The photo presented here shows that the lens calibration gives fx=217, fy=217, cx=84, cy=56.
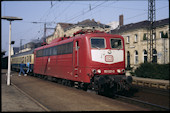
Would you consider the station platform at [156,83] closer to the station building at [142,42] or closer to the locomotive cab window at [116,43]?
the locomotive cab window at [116,43]

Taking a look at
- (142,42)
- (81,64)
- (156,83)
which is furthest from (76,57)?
(142,42)

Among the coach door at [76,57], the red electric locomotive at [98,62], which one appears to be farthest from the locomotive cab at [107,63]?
the coach door at [76,57]

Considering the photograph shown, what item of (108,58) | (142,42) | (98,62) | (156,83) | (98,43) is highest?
(142,42)

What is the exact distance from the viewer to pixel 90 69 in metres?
12.3

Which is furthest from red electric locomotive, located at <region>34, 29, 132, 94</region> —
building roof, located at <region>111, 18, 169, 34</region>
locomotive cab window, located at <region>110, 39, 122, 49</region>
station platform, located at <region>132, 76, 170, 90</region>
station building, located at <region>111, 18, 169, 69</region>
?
building roof, located at <region>111, 18, 169, 34</region>

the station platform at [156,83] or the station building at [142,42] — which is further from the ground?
the station building at [142,42]

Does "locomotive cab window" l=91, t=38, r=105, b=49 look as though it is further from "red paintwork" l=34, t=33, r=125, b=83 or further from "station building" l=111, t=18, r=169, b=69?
"station building" l=111, t=18, r=169, b=69

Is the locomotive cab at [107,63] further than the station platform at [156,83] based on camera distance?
No

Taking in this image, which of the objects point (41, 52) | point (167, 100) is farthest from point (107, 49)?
point (41, 52)

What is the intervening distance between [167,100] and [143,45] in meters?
28.8

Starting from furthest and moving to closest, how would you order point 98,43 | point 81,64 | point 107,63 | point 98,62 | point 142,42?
point 142,42
point 81,64
point 98,43
point 107,63
point 98,62

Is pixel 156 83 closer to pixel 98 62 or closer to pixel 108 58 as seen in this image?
pixel 108 58

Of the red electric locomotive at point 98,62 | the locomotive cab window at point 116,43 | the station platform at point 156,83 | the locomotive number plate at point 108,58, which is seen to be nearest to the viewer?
the red electric locomotive at point 98,62

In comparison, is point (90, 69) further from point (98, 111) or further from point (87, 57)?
point (98, 111)
